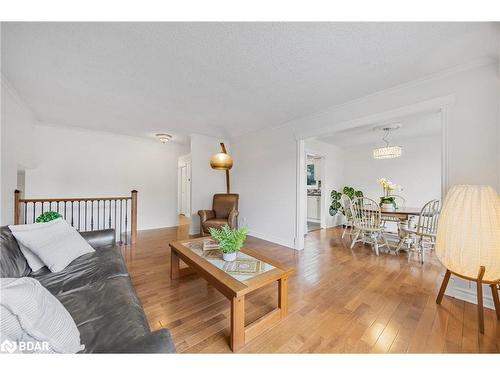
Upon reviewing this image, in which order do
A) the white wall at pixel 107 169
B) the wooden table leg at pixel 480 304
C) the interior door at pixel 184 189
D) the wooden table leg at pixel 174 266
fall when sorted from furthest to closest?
the interior door at pixel 184 189
the white wall at pixel 107 169
the wooden table leg at pixel 174 266
the wooden table leg at pixel 480 304

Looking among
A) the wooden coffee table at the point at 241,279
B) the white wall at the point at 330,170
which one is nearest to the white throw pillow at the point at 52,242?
the wooden coffee table at the point at 241,279

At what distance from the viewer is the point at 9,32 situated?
4.97 feet

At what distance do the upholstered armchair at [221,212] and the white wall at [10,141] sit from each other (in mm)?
→ 2687

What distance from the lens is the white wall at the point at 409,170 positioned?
450 centimetres

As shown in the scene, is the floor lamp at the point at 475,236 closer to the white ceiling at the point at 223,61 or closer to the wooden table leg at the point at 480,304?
the wooden table leg at the point at 480,304

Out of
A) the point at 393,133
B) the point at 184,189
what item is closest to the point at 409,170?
the point at 393,133

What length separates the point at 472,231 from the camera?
5.13ft

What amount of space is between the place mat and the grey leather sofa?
2.04 ft

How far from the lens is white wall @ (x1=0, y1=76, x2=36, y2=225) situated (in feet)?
7.81

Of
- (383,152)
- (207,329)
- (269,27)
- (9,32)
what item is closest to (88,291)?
(207,329)

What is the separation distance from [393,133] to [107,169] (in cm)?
661

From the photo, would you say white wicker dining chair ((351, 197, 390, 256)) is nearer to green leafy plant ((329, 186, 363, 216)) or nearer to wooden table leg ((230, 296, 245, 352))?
green leafy plant ((329, 186, 363, 216))
